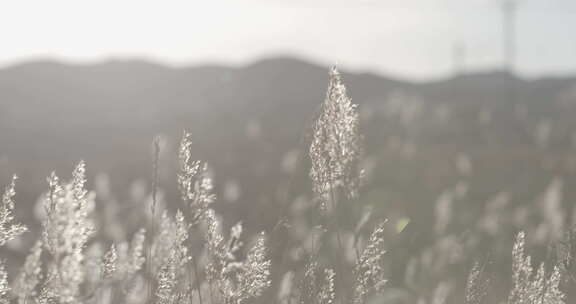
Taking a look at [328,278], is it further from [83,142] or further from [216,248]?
[83,142]

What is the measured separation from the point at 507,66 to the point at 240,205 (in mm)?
31915

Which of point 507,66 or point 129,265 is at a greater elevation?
point 507,66

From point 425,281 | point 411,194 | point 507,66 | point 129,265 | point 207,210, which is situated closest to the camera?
point 129,265

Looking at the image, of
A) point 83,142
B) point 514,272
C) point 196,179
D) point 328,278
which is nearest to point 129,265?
point 196,179

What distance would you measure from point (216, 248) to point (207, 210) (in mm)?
143

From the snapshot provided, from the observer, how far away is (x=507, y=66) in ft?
146

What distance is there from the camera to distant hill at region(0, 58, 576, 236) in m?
17.8

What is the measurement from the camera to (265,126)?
123 ft

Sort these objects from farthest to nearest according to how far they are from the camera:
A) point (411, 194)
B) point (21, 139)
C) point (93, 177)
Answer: point (21, 139), point (93, 177), point (411, 194)

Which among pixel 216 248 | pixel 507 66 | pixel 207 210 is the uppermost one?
pixel 507 66

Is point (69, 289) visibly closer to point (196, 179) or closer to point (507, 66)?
point (196, 179)

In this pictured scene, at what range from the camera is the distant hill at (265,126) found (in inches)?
703

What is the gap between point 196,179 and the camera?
1.66 m

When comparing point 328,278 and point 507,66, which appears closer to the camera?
point 328,278
